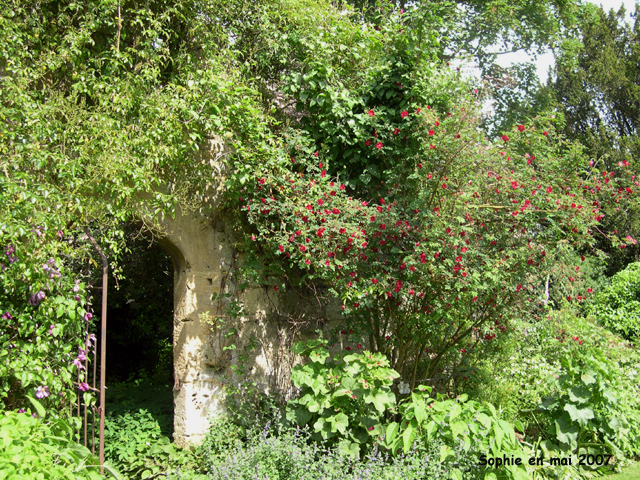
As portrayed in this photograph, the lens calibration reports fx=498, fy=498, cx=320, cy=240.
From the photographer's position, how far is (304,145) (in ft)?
14.5

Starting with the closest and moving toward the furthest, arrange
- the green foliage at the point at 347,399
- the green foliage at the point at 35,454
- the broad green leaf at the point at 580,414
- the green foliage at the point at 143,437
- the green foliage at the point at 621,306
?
1. the green foliage at the point at 35,454
2. the green foliage at the point at 347,399
3. the green foliage at the point at 143,437
4. the broad green leaf at the point at 580,414
5. the green foliage at the point at 621,306

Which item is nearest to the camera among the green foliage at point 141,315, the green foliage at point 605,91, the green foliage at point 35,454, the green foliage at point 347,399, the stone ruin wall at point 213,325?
the green foliage at point 35,454

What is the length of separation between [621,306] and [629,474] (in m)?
3.66

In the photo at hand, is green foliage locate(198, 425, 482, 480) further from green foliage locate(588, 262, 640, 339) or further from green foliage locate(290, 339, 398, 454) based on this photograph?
green foliage locate(588, 262, 640, 339)

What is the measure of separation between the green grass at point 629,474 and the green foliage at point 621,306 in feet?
9.69

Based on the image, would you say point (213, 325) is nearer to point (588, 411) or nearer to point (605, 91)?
point (588, 411)


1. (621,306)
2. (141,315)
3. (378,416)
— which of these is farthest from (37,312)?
(621,306)

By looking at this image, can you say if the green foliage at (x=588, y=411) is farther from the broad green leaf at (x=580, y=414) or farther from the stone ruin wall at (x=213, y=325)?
the stone ruin wall at (x=213, y=325)

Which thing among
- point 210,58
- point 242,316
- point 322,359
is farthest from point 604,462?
point 210,58

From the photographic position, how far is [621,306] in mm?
7234

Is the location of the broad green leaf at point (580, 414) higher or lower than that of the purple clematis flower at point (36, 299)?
lower

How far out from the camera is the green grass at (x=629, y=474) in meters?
4.12

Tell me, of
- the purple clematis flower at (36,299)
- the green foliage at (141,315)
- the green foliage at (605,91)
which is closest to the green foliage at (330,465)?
the purple clematis flower at (36,299)

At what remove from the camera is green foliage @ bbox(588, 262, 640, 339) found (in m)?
6.98
